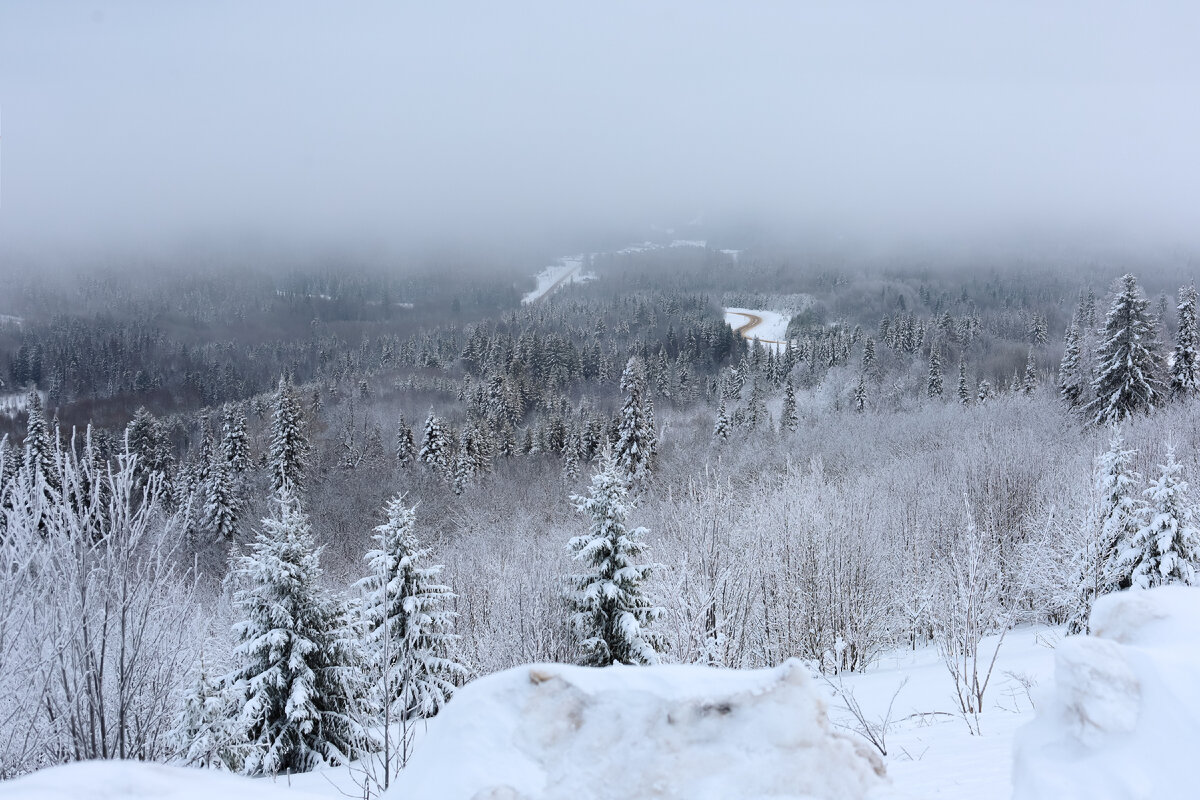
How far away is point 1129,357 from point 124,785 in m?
41.1

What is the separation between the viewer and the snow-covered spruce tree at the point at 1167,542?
48.3 feet

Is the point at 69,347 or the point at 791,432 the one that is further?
the point at 69,347

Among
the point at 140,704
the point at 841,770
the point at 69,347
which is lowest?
the point at 69,347

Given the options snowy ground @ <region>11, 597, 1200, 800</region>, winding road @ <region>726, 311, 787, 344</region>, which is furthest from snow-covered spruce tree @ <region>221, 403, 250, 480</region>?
winding road @ <region>726, 311, 787, 344</region>

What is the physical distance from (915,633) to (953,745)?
19.1 m

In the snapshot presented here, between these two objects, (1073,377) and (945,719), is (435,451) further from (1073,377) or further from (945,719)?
(945,719)

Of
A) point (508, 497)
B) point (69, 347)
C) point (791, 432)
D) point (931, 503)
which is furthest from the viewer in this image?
point (69, 347)

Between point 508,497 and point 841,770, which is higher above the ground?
point 841,770

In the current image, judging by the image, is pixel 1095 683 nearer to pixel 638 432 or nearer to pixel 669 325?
pixel 638 432

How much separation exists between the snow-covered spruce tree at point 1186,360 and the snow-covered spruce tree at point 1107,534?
2745 cm

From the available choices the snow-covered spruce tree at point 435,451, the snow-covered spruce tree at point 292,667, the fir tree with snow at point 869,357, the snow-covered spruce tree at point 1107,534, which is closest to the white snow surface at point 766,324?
the fir tree with snow at point 869,357

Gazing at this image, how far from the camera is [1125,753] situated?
8.87 feet

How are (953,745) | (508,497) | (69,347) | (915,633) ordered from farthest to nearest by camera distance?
(69,347)
(508,497)
(915,633)
(953,745)

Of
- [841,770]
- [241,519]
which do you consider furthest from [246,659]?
[241,519]
